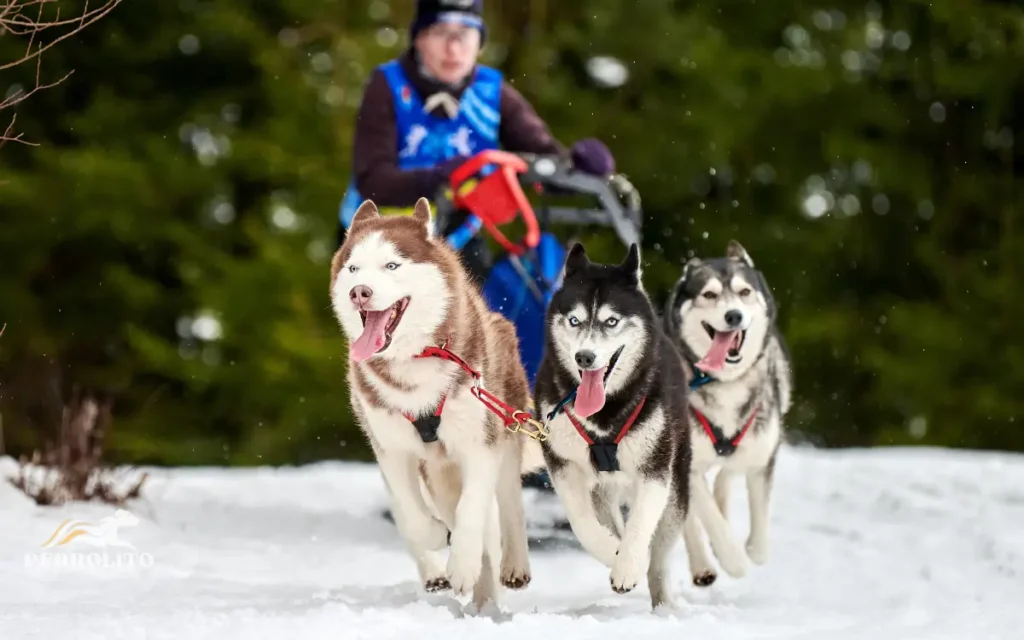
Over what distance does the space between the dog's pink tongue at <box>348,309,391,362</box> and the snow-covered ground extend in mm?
713

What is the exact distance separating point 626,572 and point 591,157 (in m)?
1.67

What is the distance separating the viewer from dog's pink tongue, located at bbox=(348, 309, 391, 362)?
303 centimetres

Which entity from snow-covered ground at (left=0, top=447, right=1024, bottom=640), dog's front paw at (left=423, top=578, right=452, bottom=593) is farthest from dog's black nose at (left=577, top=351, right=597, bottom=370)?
dog's front paw at (left=423, top=578, right=452, bottom=593)

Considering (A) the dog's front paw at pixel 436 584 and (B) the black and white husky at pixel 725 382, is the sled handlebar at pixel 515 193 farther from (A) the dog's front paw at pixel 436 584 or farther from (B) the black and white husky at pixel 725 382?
(A) the dog's front paw at pixel 436 584

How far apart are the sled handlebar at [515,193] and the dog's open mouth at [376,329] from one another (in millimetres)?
813

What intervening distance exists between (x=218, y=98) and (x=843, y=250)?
6131mm

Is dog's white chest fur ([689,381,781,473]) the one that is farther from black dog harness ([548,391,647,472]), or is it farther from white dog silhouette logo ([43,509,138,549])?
white dog silhouette logo ([43,509,138,549])

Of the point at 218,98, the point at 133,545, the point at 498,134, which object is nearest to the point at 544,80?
the point at 218,98

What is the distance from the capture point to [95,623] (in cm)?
314

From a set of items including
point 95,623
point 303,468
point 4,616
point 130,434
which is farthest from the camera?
point 130,434

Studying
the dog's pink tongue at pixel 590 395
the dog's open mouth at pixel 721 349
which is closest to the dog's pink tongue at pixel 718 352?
the dog's open mouth at pixel 721 349

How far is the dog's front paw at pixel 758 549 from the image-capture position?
446 cm

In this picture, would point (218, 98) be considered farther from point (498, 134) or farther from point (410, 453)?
point (410, 453)

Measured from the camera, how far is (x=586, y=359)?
3.20 meters
